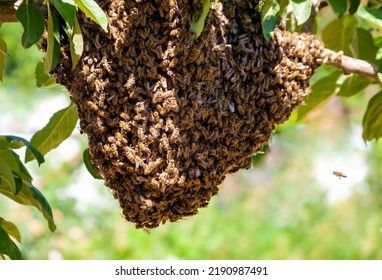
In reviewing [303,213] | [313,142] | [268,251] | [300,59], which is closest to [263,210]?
[303,213]

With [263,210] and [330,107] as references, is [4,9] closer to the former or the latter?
[263,210]

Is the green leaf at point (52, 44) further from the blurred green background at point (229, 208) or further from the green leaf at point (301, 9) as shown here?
the blurred green background at point (229, 208)

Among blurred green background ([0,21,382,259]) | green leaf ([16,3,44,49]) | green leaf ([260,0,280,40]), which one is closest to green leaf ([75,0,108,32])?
green leaf ([16,3,44,49])

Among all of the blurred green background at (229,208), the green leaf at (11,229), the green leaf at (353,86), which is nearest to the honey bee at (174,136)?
the green leaf at (11,229)

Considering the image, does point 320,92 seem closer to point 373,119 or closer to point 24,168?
point 373,119

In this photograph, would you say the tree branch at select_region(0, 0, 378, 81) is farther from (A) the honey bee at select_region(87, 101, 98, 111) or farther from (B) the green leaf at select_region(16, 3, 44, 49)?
(A) the honey bee at select_region(87, 101, 98, 111)

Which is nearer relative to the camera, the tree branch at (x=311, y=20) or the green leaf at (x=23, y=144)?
the green leaf at (x=23, y=144)
